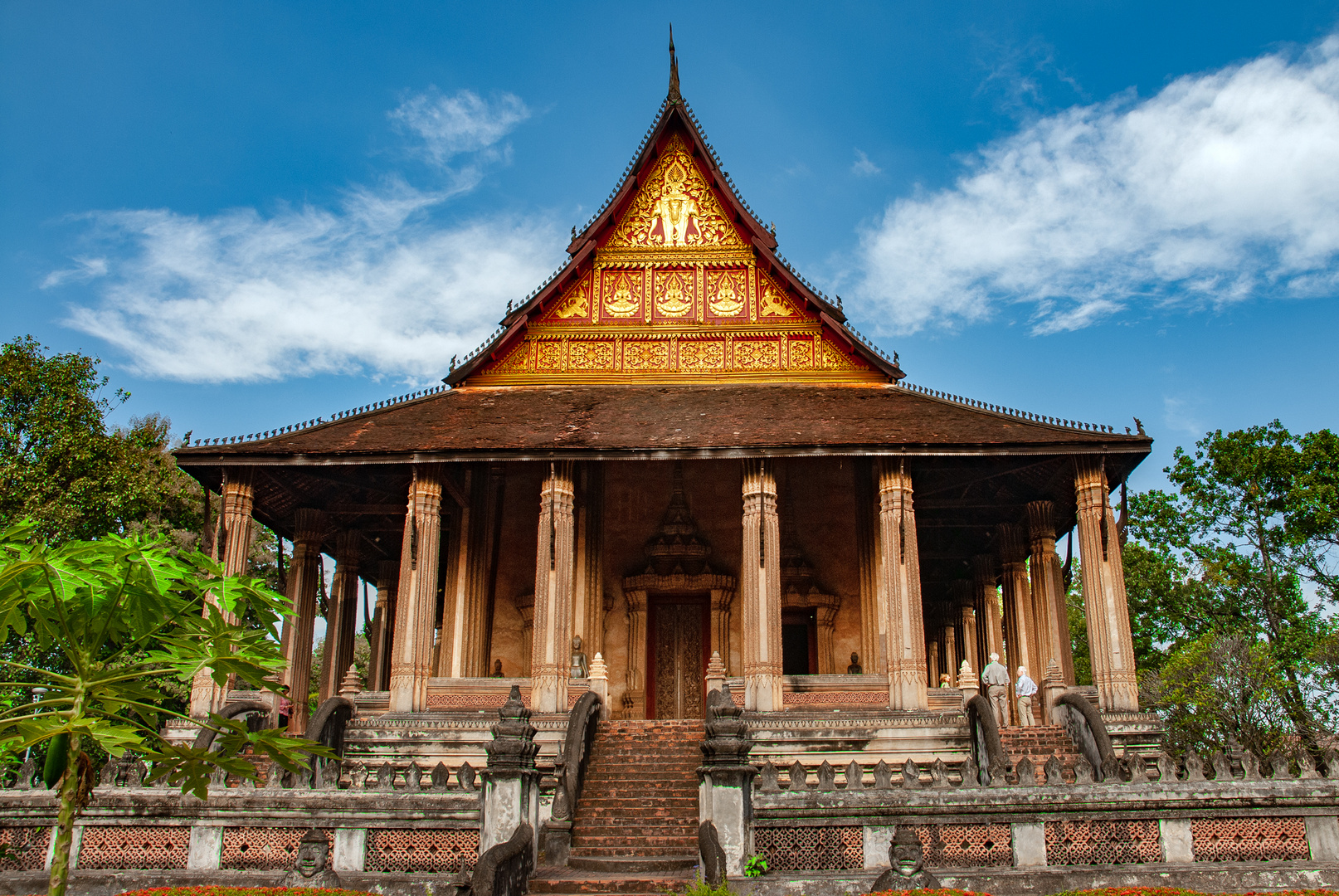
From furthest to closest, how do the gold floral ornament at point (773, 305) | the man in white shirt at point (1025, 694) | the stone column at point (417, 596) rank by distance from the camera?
the gold floral ornament at point (773, 305), the man in white shirt at point (1025, 694), the stone column at point (417, 596)

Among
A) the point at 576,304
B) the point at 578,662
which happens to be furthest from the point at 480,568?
the point at 576,304

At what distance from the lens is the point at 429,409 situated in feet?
66.2

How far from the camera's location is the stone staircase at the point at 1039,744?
14.8 meters

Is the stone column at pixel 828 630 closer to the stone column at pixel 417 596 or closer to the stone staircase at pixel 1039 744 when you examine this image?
the stone staircase at pixel 1039 744

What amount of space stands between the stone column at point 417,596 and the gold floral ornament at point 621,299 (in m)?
5.53

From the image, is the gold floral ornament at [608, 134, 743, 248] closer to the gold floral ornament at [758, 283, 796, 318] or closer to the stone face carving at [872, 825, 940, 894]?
the gold floral ornament at [758, 283, 796, 318]

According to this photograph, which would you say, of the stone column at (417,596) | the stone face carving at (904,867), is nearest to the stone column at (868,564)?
the stone column at (417,596)

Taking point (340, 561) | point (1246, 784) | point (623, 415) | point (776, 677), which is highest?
point (623, 415)

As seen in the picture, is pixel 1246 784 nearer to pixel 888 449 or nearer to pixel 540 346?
pixel 888 449

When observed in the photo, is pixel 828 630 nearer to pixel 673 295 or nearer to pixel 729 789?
pixel 673 295

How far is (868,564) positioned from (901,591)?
3.05 metres

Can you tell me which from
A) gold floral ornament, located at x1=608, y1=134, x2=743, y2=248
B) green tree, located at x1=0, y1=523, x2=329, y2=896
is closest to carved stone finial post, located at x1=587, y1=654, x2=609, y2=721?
green tree, located at x1=0, y1=523, x2=329, y2=896

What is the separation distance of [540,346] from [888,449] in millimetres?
7808

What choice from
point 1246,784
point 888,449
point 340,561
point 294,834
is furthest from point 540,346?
point 1246,784
